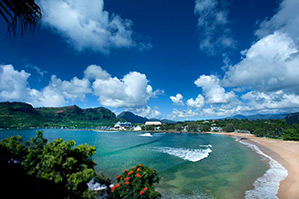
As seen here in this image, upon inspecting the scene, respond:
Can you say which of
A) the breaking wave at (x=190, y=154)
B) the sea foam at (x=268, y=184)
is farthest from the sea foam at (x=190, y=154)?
the sea foam at (x=268, y=184)

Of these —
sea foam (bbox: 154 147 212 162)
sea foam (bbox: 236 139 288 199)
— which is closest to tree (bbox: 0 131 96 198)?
sea foam (bbox: 236 139 288 199)

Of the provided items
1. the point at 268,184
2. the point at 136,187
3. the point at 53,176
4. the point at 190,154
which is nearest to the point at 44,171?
the point at 53,176

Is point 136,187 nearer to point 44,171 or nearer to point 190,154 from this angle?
point 44,171

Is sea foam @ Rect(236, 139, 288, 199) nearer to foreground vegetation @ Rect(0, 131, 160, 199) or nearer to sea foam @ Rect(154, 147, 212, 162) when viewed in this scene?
sea foam @ Rect(154, 147, 212, 162)

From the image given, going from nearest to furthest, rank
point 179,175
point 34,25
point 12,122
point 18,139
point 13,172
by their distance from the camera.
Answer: point 34,25
point 13,172
point 18,139
point 179,175
point 12,122

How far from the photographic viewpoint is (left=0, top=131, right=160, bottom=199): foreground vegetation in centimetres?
783

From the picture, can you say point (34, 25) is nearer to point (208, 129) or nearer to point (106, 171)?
point (106, 171)

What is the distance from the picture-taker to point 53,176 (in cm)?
819

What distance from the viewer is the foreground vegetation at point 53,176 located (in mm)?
7828

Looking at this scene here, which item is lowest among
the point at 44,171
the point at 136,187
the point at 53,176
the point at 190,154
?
the point at 190,154

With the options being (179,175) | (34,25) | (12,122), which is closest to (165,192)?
(179,175)

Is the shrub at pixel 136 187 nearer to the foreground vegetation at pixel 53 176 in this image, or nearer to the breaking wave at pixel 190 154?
the foreground vegetation at pixel 53 176

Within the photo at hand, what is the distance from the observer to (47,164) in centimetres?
827

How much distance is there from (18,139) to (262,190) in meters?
22.9
